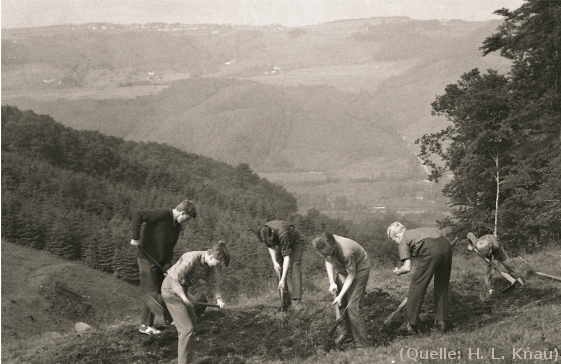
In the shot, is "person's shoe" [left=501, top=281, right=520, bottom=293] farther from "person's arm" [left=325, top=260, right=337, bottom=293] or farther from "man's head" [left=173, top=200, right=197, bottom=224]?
"man's head" [left=173, top=200, right=197, bottom=224]

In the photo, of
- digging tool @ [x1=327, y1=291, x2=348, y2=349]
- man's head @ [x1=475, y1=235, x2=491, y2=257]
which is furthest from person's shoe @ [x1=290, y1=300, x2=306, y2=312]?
man's head @ [x1=475, y1=235, x2=491, y2=257]

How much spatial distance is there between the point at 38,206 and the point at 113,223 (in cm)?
1142

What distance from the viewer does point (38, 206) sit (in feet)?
334

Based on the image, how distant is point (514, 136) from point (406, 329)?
25.0m

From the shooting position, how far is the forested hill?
91.1m

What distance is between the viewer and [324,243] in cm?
930

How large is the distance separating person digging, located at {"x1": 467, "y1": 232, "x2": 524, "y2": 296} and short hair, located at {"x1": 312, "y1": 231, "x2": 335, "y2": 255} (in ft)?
12.6

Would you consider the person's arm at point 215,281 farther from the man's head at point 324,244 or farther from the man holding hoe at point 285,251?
the man holding hoe at point 285,251

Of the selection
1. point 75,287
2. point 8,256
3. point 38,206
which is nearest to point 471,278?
point 75,287

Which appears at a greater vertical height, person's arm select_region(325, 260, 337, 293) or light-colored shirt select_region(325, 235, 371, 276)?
light-colored shirt select_region(325, 235, 371, 276)

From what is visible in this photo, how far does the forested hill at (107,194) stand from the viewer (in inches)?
3585

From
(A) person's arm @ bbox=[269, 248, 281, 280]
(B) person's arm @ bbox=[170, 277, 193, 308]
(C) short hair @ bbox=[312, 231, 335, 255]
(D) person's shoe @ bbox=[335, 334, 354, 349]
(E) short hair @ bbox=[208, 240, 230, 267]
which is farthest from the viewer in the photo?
(A) person's arm @ bbox=[269, 248, 281, 280]

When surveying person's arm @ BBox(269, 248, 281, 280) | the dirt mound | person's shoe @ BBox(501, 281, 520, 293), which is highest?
person's arm @ BBox(269, 248, 281, 280)

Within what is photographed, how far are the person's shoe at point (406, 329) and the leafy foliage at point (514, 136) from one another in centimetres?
1883
